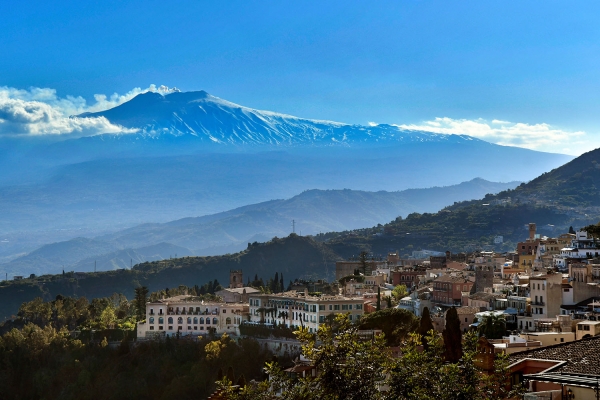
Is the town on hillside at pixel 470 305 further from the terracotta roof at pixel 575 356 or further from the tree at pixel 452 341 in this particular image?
the tree at pixel 452 341

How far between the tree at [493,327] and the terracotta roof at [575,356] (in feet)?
75.0

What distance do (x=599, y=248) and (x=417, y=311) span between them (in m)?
14.5

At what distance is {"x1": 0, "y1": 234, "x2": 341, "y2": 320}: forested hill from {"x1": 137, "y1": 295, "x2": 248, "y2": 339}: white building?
6970 centimetres

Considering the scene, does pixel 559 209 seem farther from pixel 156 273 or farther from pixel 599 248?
pixel 599 248

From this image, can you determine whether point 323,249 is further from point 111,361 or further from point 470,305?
point 470,305

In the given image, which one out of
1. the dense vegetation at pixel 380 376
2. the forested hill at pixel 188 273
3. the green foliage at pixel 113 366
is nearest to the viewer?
the dense vegetation at pixel 380 376

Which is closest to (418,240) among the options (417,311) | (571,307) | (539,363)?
(417,311)

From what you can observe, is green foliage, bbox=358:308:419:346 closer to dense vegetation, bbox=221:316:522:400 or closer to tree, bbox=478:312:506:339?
tree, bbox=478:312:506:339

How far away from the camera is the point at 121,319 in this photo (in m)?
83.8

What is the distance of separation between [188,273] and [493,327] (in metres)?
115

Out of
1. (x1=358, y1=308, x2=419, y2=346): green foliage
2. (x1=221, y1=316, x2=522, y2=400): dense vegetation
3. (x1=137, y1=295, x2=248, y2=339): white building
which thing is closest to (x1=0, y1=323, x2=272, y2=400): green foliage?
(x1=137, y1=295, x2=248, y2=339): white building

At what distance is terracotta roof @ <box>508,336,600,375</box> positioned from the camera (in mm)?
21812

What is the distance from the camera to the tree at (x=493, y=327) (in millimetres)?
48562

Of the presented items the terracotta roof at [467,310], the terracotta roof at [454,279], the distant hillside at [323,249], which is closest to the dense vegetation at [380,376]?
the terracotta roof at [467,310]
